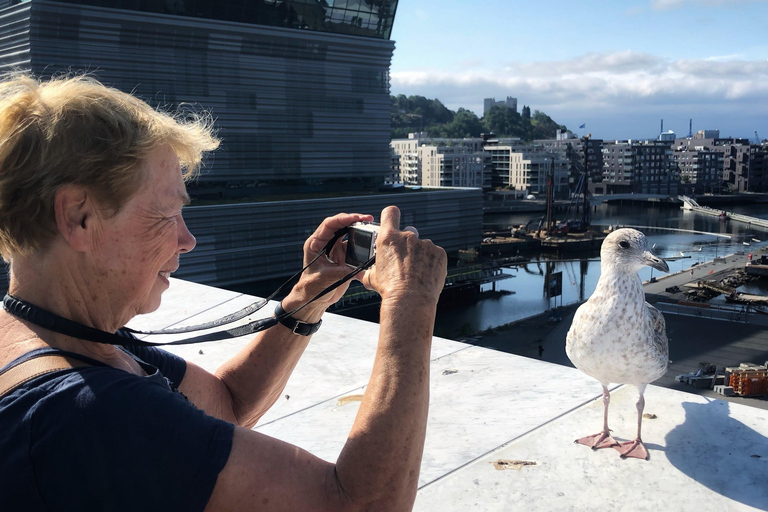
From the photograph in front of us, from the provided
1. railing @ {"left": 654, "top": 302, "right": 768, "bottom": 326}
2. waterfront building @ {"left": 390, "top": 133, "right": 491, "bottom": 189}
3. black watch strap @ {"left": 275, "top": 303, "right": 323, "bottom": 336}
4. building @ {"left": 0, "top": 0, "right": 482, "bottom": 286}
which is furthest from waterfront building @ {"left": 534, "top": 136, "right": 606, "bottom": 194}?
black watch strap @ {"left": 275, "top": 303, "right": 323, "bottom": 336}

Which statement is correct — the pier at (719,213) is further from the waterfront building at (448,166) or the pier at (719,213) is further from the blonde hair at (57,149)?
the blonde hair at (57,149)

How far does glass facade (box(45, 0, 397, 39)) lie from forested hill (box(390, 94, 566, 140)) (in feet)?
255

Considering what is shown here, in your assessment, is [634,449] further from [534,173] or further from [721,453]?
[534,173]

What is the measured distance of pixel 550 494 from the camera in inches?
77.9

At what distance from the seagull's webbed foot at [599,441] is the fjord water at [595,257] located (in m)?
24.3

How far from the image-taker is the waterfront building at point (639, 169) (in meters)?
79.6

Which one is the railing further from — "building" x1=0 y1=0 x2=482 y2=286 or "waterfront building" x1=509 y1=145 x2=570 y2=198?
"waterfront building" x1=509 y1=145 x2=570 y2=198

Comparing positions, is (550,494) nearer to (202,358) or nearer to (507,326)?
(202,358)

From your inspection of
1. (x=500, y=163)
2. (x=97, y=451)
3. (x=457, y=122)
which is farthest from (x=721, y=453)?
(x=457, y=122)

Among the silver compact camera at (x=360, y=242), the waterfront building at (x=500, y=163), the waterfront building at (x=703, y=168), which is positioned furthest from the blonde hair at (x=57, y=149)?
the waterfront building at (x=703, y=168)

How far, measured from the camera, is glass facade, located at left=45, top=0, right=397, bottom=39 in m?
27.0

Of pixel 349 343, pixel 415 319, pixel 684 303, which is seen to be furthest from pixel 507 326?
pixel 415 319

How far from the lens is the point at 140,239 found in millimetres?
1146

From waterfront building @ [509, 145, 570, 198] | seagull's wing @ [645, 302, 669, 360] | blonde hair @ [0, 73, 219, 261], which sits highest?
waterfront building @ [509, 145, 570, 198]
